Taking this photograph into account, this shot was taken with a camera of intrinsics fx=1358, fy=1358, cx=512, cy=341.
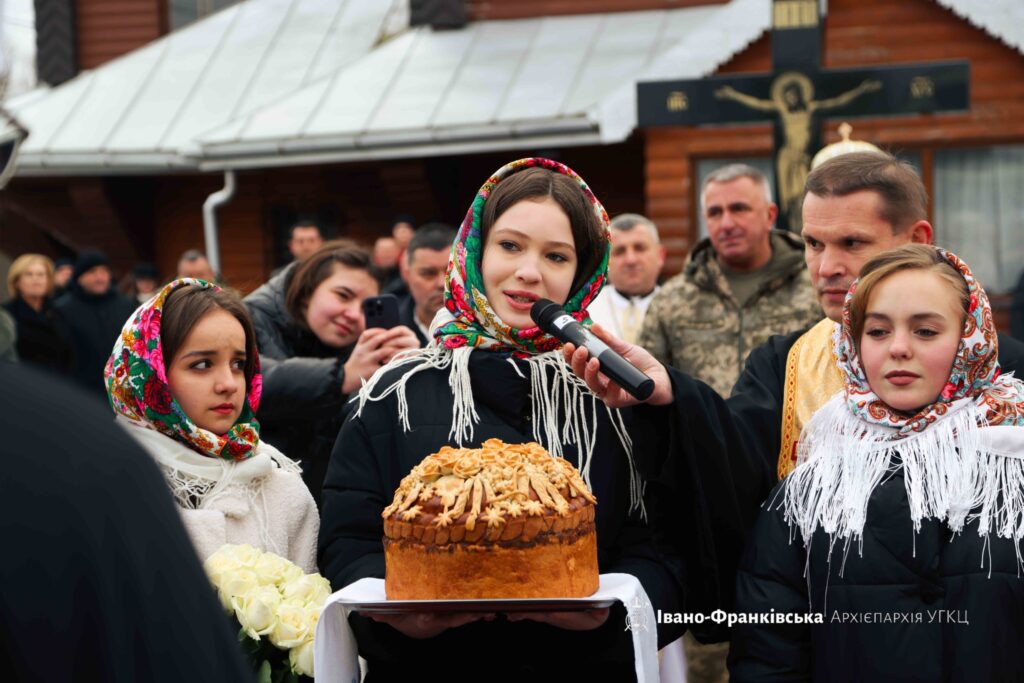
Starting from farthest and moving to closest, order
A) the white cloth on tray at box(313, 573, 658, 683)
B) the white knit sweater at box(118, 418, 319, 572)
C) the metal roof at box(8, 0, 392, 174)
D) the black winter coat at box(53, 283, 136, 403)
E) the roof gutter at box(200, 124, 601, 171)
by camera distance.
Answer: the metal roof at box(8, 0, 392, 174) < the roof gutter at box(200, 124, 601, 171) < the black winter coat at box(53, 283, 136, 403) < the white knit sweater at box(118, 418, 319, 572) < the white cloth on tray at box(313, 573, 658, 683)

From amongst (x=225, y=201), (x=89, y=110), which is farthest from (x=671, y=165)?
(x=89, y=110)

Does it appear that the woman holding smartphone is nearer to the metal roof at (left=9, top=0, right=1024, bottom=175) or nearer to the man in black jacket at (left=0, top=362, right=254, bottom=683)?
the man in black jacket at (left=0, top=362, right=254, bottom=683)

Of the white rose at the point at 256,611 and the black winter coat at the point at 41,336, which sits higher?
the black winter coat at the point at 41,336

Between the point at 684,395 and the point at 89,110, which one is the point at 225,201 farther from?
the point at 684,395

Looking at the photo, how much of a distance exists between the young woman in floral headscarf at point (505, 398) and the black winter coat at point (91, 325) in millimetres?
7974

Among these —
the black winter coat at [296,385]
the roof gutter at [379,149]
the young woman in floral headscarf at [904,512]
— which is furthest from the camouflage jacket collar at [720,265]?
the roof gutter at [379,149]

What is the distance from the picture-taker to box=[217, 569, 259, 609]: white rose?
2.81 m

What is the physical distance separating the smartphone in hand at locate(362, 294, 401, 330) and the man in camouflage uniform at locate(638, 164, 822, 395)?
159cm

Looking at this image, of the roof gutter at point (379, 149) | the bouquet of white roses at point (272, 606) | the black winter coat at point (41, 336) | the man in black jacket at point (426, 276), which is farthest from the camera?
the roof gutter at point (379, 149)

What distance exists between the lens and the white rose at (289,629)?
2.76m

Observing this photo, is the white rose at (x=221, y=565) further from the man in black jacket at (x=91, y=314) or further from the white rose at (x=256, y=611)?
the man in black jacket at (x=91, y=314)

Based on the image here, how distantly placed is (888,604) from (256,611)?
4.16 feet

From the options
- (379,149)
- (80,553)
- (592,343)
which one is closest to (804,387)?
(592,343)

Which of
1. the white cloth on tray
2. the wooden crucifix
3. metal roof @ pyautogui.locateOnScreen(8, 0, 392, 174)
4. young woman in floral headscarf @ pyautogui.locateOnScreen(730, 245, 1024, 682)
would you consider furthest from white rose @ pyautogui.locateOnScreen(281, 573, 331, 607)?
metal roof @ pyautogui.locateOnScreen(8, 0, 392, 174)
